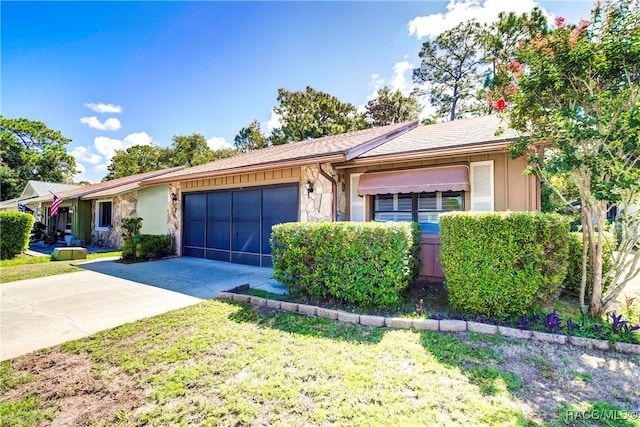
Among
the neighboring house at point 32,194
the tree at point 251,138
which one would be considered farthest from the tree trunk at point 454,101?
the neighboring house at point 32,194

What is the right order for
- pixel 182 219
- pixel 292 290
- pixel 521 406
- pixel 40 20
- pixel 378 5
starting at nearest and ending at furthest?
pixel 521 406 < pixel 292 290 < pixel 40 20 < pixel 378 5 < pixel 182 219

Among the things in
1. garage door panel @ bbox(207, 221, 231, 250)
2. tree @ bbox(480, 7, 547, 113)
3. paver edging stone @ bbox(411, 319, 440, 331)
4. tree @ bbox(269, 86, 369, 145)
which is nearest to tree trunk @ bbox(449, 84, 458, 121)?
tree @ bbox(480, 7, 547, 113)

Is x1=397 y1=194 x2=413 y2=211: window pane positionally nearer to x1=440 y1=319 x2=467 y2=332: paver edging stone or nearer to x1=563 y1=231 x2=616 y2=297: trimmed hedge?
x1=563 y1=231 x2=616 y2=297: trimmed hedge

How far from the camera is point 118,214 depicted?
1683 cm

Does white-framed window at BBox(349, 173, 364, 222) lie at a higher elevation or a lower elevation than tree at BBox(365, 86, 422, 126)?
lower

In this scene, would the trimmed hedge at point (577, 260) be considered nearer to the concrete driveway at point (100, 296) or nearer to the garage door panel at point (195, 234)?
the concrete driveway at point (100, 296)

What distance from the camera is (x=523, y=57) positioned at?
188 inches

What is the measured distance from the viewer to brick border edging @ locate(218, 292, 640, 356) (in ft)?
12.1

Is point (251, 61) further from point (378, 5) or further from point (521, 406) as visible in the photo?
point (521, 406)

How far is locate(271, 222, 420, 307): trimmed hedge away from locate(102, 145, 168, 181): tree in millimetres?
41995

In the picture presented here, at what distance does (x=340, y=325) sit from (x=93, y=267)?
420 inches

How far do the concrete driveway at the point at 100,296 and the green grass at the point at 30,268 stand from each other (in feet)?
1.87

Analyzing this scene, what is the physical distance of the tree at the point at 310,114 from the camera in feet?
91.5

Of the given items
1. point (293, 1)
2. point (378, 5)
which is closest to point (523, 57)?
point (378, 5)
